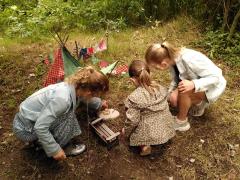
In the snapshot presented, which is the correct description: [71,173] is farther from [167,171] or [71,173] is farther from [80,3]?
[80,3]

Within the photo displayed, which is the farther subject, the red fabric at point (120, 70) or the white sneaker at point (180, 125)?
the red fabric at point (120, 70)

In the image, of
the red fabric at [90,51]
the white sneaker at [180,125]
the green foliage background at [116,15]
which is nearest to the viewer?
the white sneaker at [180,125]

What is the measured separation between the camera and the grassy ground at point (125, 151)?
3293mm

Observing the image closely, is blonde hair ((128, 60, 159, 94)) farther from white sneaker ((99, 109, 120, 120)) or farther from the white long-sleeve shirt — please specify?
white sneaker ((99, 109, 120, 120))

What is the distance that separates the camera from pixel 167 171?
333cm

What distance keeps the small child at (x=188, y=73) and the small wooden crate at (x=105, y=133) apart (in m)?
0.73

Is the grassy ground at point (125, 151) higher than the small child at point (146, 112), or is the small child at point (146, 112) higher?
the small child at point (146, 112)

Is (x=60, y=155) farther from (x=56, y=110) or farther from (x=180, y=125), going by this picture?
(x=180, y=125)

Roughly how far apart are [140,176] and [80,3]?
12.1ft

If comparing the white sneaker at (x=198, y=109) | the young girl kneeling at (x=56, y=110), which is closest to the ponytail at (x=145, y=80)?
the young girl kneeling at (x=56, y=110)

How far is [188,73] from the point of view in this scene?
3.48 metres

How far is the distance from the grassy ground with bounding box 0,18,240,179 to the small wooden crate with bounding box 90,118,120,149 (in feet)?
0.30

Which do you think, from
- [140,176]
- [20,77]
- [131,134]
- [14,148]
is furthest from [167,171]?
[20,77]

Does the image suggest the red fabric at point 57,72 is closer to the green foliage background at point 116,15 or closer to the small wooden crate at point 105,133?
the small wooden crate at point 105,133
